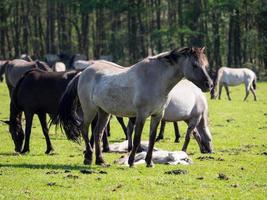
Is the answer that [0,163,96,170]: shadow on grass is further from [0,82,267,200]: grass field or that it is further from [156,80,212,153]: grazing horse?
[156,80,212,153]: grazing horse

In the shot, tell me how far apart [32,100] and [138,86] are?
3.82 meters

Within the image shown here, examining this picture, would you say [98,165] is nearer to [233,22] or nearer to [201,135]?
[201,135]

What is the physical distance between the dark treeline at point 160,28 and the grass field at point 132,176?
3985cm

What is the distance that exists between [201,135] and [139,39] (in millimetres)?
49069

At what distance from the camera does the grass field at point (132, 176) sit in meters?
8.79

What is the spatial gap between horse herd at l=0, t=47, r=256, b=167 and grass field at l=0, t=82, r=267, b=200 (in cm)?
59

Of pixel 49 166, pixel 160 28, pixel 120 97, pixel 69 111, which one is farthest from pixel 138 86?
pixel 160 28

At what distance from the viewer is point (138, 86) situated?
11.1 metres

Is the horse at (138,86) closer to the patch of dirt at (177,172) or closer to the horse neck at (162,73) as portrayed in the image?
the horse neck at (162,73)

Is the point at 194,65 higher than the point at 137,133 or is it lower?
higher

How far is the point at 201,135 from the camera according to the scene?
14539 mm

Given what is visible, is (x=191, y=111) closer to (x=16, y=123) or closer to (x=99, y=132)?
(x=99, y=132)

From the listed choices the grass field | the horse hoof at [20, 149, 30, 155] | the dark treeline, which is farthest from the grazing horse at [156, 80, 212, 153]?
the dark treeline

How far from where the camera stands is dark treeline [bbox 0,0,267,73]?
5616cm
